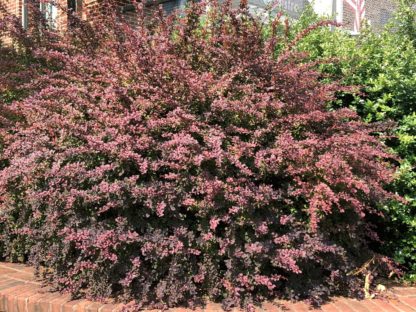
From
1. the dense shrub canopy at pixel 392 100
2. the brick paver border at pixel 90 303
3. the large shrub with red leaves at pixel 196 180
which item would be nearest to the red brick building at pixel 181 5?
the dense shrub canopy at pixel 392 100

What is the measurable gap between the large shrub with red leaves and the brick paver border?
108mm

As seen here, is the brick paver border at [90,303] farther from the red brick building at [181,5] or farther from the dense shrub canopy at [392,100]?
the red brick building at [181,5]

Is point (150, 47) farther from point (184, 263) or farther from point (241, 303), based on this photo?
point (241, 303)

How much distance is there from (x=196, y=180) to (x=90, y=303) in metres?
1.20

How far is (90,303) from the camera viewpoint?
3418 mm

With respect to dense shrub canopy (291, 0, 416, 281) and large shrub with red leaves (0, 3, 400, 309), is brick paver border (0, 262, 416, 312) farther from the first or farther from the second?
dense shrub canopy (291, 0, 416, 281)

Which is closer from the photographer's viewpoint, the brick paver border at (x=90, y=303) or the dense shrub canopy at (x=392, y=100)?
the brick paver border at (x=90, y=303)

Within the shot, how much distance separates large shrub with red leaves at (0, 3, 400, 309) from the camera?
3.39 m

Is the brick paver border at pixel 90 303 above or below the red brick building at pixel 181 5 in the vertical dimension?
below

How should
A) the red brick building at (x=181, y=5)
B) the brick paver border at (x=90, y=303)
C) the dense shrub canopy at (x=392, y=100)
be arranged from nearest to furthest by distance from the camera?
the brick paver border at (x=90, y=303) < the dense shrub canopy at (x=392, y=100) < the red brick building at (x=181, y=5)

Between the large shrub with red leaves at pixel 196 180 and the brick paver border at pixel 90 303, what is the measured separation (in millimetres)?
108

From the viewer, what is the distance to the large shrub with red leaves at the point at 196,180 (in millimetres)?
3391

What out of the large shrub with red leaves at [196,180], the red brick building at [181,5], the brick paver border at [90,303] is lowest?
the brick paver border at [90,303]

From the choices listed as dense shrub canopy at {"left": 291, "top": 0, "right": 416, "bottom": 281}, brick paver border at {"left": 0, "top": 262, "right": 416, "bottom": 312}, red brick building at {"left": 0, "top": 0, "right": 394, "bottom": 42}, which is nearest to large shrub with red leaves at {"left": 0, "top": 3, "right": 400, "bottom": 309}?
brick paver border at {"left": 0, "top": 262, "right": 416, "bottom": 312}
